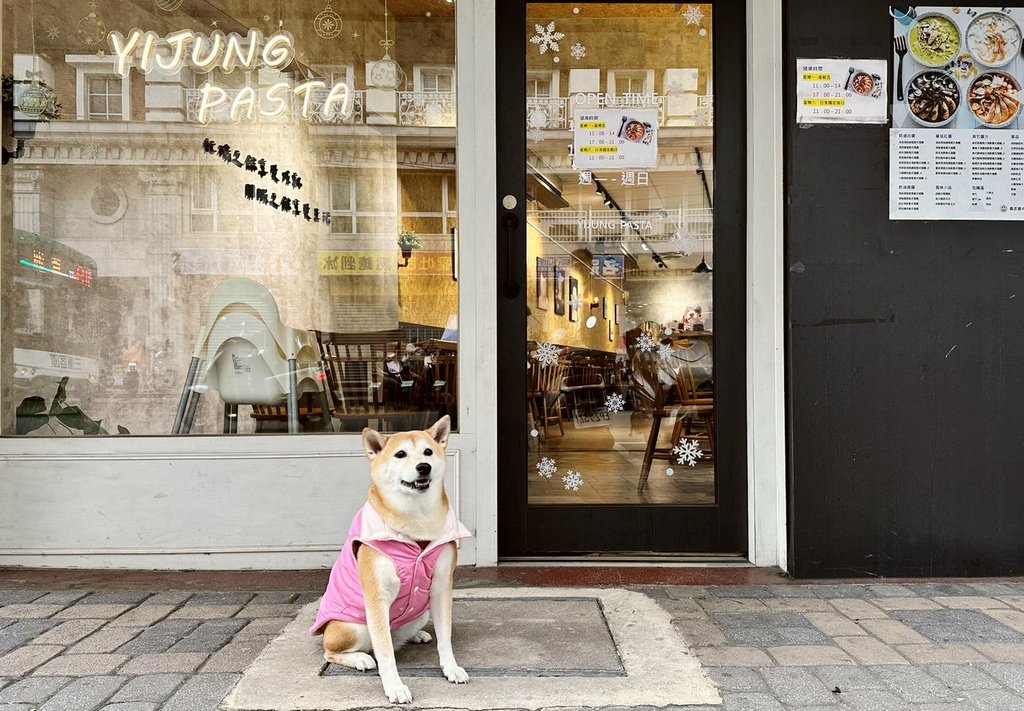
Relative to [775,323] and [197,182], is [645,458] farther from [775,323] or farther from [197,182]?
[197,182]

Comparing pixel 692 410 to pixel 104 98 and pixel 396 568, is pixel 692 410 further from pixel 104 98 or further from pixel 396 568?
pixel 104 98

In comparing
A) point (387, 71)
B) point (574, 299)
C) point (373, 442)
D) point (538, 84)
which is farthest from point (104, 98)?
point (373, 442)

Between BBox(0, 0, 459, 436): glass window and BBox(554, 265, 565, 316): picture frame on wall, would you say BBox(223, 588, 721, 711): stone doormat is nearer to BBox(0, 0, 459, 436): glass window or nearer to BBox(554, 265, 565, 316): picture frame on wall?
BBox(0, 0, 459, 436): glass window

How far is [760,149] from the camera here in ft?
13.8

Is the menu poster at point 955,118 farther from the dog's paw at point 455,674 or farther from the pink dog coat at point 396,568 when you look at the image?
the dog's paw at point 455,674

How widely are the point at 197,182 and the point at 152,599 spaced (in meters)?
2.41

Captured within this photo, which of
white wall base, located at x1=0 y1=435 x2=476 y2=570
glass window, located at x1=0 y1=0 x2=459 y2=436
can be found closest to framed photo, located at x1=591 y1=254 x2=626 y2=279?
glass window, located at x1=0 y1=0 x2=459 y2=436

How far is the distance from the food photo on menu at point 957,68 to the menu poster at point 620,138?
123cm

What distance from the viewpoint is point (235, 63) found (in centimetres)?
477

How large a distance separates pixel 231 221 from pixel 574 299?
2.10m

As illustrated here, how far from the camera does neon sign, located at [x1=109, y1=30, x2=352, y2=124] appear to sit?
4.65 m

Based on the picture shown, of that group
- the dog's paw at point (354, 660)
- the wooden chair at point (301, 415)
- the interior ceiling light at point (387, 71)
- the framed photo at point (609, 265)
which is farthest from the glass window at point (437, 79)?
the dog's paw at point (354, 660)

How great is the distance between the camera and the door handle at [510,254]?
4266 mm

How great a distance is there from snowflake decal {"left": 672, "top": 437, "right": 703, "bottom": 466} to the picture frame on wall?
97cm
